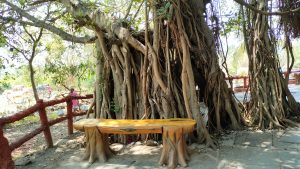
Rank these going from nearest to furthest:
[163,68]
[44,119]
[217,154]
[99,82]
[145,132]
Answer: [145,132]
[217,154]
[163,68]
[44,119]
[99,82]

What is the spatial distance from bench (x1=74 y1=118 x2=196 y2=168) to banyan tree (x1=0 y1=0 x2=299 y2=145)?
707 millimetres

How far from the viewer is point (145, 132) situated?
4164mm

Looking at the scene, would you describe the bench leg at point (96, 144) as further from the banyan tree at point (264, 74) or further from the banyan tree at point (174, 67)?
the banyan tree at point (264, 74)

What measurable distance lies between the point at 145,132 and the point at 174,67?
1.38 metres

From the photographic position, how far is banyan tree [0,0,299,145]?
4766 mm

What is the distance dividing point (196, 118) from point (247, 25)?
230 centimetres

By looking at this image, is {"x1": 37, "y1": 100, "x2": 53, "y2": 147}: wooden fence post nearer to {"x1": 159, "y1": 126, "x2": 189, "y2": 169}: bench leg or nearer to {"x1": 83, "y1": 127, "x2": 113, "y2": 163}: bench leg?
{"x1": 83, "y1": 127, "x2": 113, "y2": 163}: bench leg

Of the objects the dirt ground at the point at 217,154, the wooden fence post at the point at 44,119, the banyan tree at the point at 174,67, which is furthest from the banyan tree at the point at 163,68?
the wooden fence post at the point at 44,119

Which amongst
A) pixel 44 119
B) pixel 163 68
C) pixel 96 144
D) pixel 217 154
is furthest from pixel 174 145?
pixel 44 119

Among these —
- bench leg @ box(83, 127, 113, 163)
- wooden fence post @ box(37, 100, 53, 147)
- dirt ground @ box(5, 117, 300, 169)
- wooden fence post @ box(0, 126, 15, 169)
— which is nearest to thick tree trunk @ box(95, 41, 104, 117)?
dirt ground @ box(5, 117, 300, 169)

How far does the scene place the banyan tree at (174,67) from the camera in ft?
15.6

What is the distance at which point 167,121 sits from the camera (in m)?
4.28

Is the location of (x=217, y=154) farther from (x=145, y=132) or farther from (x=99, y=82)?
(x=99, y=82)

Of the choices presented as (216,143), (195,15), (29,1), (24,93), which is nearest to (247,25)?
(195,15)
